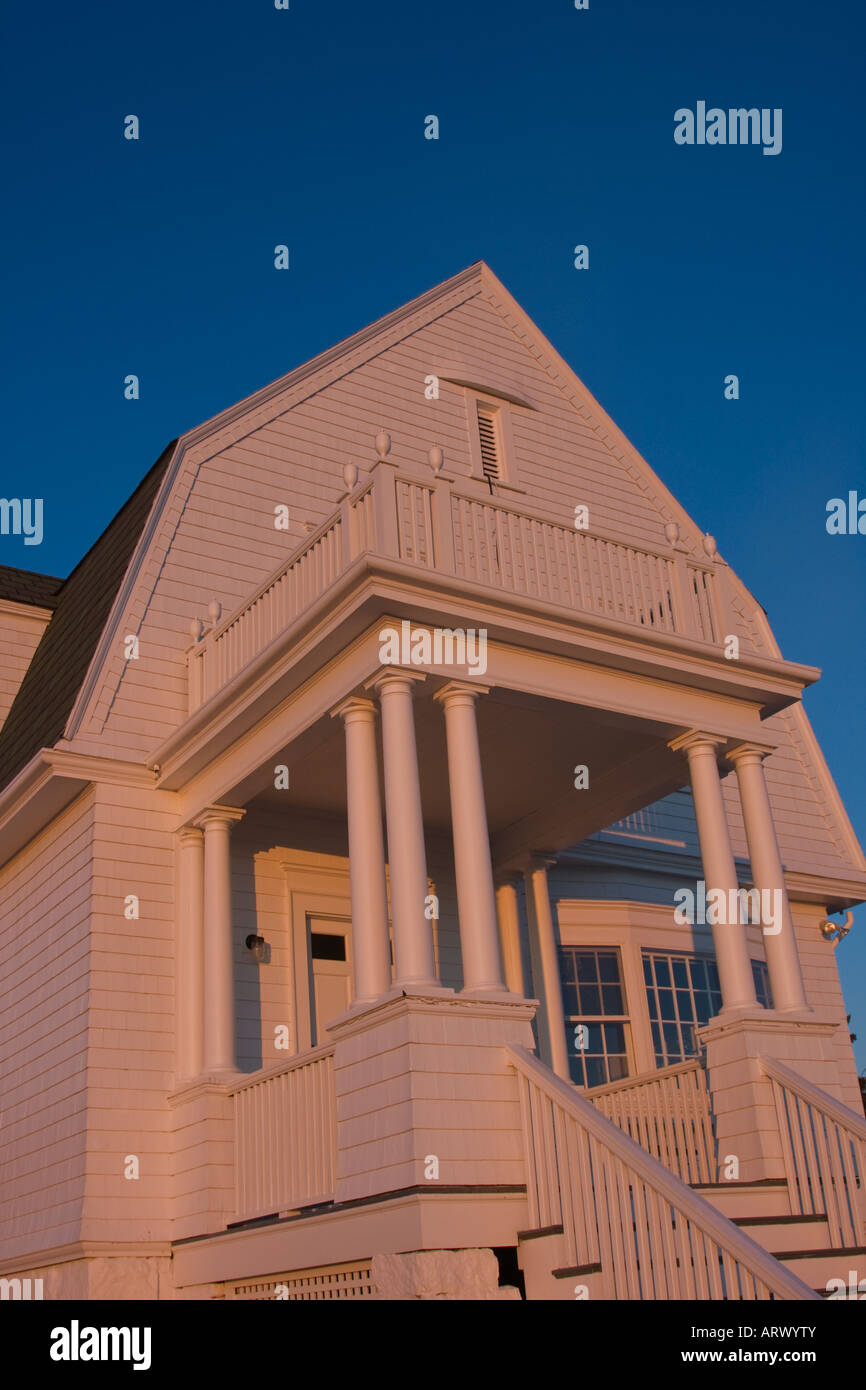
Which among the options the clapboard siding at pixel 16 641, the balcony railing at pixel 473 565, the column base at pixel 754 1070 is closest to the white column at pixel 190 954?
the balcony railing at pixel 473 565

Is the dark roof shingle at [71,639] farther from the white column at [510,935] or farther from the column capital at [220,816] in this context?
the white column at [510,935]

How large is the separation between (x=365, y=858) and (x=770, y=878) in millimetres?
3528

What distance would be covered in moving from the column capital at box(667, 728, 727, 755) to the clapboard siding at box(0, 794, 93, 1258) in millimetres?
5050

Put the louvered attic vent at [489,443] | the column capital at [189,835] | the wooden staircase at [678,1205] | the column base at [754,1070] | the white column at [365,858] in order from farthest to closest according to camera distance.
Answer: the louvered attic vent at [489,443]
the column capital at [189,835]
the column base at [754,1070]
the white column at [365,858]
the wooden staircase at [678,1205]

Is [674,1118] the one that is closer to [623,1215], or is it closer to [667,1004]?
[623,1215]

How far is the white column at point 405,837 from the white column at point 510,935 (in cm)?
449

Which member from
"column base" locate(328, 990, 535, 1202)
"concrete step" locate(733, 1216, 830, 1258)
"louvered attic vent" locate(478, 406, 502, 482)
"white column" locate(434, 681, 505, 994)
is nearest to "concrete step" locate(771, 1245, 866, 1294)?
"concrete step" locate(733, 1216, 830, 1258)

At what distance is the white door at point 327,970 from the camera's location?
40.9ft

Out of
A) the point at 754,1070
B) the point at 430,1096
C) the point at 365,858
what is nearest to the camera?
the point at 430,1096

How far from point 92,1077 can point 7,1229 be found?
2.02 meters

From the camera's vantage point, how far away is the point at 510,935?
538 inches

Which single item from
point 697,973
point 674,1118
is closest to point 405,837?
point 674,1118

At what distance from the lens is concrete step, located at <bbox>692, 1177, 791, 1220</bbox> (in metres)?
9.25
